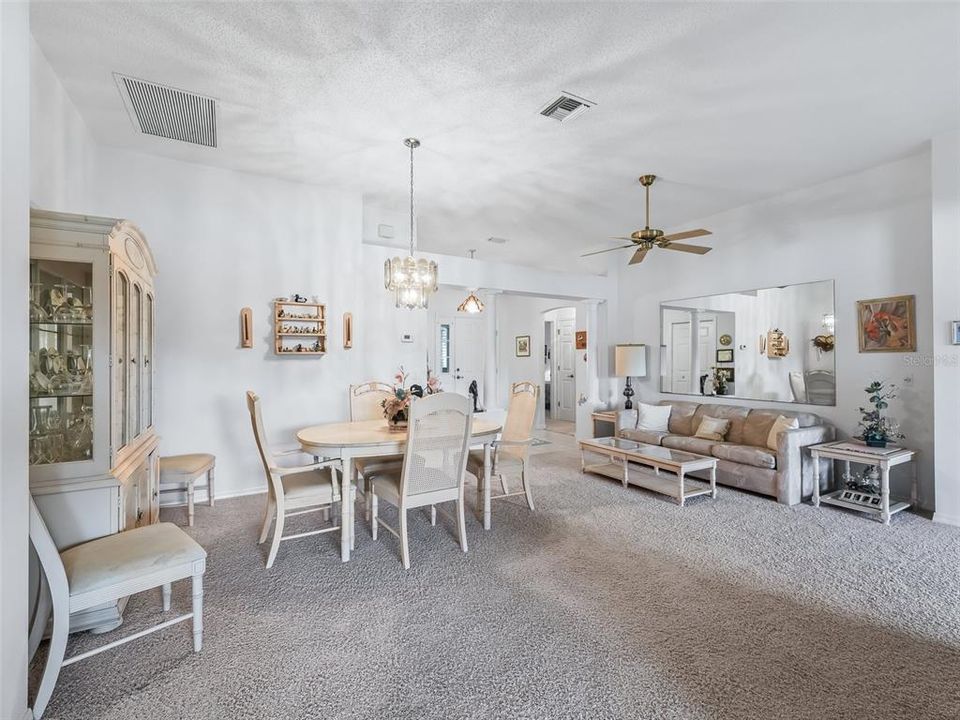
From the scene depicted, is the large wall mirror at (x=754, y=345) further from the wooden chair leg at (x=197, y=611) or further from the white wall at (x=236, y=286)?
the wooden chair leg at (x=197, y=611)

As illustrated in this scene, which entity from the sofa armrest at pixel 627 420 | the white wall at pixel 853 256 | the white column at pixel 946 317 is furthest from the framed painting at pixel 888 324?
the sofa armrest at pixel 627 420

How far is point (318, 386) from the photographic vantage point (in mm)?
4535

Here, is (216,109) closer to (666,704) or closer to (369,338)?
(369,338)

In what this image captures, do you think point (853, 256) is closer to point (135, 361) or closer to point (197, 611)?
point (197, 611)

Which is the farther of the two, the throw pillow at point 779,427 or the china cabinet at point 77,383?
the throw pillow at point 779,427

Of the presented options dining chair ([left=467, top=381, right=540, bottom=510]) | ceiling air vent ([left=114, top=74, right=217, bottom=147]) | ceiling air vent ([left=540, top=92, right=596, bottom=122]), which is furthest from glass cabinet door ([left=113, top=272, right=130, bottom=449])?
ceiling air vent ([left=540, top=92, right=596, bottom=122])

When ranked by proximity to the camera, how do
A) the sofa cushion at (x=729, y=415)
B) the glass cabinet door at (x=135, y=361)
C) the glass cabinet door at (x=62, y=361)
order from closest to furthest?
the glass cabinet door at (x=62, y=361)
the glass cabinet door at (x=135, y=361)
the sofa cushion at (x=729, y=415)

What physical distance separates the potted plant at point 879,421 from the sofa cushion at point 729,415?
2.71 feet

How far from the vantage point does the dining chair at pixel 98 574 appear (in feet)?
5.50

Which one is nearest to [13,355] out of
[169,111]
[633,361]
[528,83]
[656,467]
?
[169,111]

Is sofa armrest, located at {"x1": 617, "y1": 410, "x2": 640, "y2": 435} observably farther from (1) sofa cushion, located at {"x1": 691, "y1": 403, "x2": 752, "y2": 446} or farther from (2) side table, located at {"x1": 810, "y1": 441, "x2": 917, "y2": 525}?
(2) side table, located at {"x1": 810, "y1": 441, "x2": 917, "y2": 525}

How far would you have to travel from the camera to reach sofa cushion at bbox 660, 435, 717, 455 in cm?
469

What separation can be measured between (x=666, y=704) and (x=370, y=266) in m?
4.24

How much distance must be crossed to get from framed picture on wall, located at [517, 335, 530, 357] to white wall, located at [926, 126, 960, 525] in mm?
6044
